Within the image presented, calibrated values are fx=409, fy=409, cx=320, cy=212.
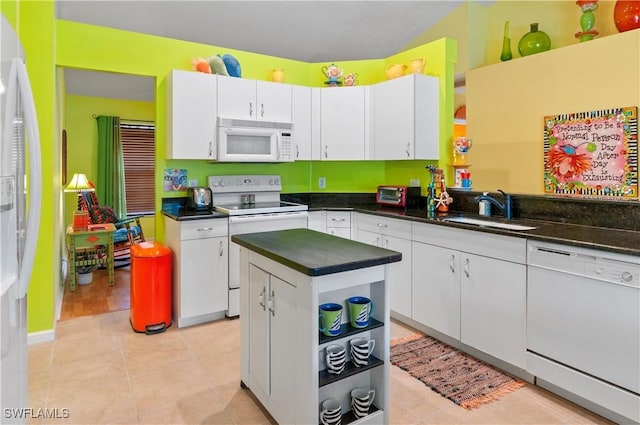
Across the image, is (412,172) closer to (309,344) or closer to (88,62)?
(309,344)

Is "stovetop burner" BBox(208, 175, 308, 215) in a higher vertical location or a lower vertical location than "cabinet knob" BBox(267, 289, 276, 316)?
higher

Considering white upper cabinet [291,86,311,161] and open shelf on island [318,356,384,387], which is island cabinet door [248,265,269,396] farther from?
white upper cabinet [291,86,311,161]

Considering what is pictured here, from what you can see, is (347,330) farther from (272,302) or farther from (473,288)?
(473,288)

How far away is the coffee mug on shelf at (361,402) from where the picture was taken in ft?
6.05

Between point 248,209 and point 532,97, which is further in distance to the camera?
point 532,97

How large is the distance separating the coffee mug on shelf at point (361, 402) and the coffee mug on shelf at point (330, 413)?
0.35 feet

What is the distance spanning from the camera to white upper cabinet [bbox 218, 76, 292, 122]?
11.8ft

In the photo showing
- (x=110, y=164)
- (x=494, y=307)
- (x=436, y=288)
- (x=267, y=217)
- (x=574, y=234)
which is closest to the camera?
(x=574, y=234)

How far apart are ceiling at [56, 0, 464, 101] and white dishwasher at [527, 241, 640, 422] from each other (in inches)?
140

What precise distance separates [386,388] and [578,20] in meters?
4.42

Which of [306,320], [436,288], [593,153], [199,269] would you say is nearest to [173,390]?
[199,269]

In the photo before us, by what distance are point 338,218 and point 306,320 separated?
7.38 ft

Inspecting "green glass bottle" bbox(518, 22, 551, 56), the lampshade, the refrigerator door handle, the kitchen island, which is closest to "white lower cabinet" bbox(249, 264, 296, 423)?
the kitchen island

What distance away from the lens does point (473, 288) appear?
264cm
